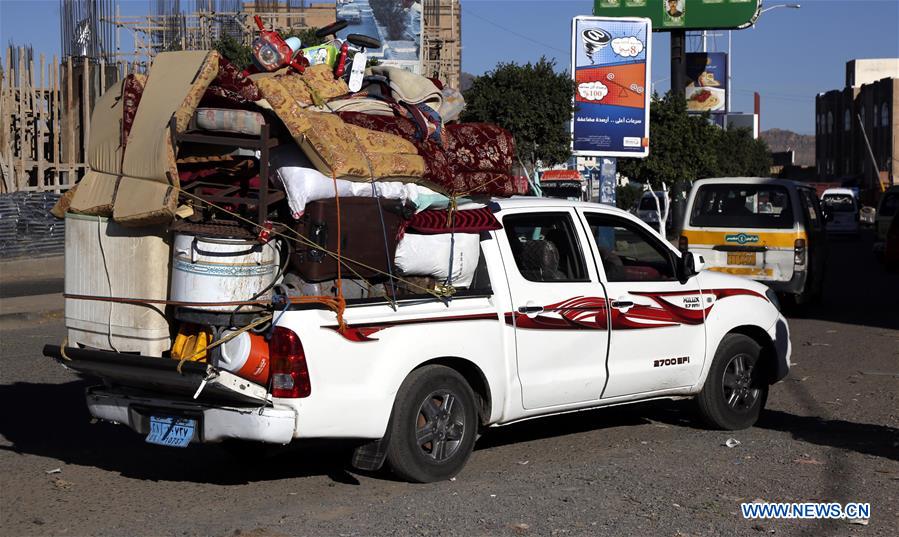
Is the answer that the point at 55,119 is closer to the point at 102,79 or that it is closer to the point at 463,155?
the point at 102,79

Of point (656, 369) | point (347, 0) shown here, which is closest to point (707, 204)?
point (656, 369)

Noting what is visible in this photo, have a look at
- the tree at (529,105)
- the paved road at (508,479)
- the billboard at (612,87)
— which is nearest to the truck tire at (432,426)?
the paved road at (508,479)

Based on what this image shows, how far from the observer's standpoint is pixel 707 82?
258ft

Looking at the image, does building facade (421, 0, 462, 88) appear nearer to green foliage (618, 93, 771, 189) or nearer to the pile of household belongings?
green foliage (618, 93, 771, 189)

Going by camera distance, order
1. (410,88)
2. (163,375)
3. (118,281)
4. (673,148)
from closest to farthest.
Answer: (163,375) → (118,281) → (410,88) → (673,148)

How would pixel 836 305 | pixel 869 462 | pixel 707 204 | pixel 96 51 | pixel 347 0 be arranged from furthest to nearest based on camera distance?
pixel 347 0
pixel 96 51
pixel 836 305
pixel 707 204
pixel 869 462

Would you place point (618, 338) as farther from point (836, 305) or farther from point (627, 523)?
point (836, 305)

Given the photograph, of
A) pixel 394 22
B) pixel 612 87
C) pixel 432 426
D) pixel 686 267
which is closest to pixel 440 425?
pixel 432 426

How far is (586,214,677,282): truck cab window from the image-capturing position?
27.6 ft

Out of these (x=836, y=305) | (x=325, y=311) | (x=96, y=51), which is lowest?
(x=836, y=305)

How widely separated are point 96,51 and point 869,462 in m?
32.3

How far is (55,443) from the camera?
339 inches

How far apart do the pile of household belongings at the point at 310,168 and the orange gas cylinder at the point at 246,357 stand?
45 cm

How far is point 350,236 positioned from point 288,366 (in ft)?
2.94
